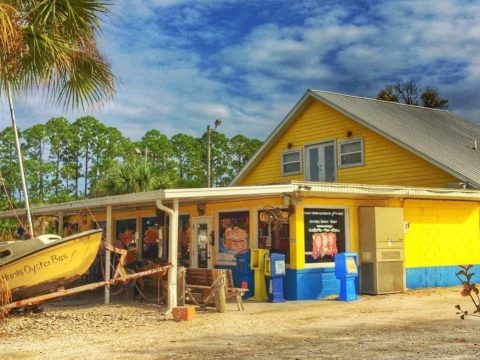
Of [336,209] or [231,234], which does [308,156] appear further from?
[231,234]

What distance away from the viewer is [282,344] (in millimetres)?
8477

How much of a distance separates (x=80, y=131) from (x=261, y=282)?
5256 cm

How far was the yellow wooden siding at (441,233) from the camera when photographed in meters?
16.3

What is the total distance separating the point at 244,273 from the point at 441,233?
251 inches

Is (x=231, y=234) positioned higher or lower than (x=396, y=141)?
lower

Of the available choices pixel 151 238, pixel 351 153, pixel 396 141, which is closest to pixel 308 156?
pixel 351 153

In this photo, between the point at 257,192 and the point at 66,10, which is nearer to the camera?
the point at 66,10

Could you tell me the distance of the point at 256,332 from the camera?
954 cm

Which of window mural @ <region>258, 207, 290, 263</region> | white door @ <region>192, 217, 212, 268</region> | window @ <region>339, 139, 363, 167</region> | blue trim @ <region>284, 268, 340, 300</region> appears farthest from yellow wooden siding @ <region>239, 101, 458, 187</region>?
white door @ <region>192, 217, 212, 268</region>

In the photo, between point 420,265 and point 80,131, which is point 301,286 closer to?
point 420,265

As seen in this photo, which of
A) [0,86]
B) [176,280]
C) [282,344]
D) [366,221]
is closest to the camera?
[282,344]

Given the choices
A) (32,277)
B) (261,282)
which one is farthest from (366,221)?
(32,277)

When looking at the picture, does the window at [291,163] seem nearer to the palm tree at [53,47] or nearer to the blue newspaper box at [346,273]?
the blue newspaper box at [346,273]

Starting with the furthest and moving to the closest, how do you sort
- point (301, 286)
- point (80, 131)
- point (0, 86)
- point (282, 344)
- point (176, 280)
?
point (80, 131) → point (301, 286) → point (176, 280) → point (0, 86) → point (282, 344)
